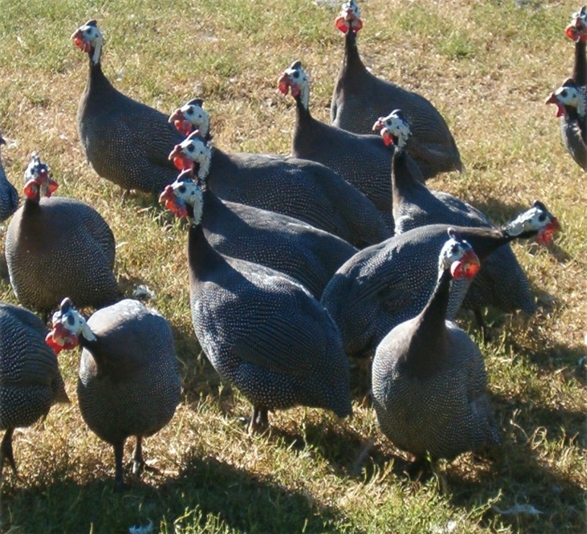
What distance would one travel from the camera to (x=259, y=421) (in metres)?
4.79

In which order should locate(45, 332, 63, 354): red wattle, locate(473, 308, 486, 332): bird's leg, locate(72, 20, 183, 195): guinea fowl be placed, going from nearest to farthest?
locate(45, 332, 63, 354): red wattle → locate(473, 308, 486, 332): bird's leg → locate(72, 20, 183, 195): guinea fowl

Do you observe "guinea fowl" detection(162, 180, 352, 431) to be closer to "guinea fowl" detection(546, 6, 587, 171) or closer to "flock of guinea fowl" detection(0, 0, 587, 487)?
"flock of guinea fowl" detection(0, 0, 587, 487)

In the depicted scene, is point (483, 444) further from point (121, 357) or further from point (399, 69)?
point (399, 69)

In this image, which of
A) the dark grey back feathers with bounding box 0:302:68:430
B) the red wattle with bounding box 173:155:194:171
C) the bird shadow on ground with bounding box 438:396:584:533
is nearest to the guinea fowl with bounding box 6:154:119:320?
the red wattle with bounding box 173:155:194:171

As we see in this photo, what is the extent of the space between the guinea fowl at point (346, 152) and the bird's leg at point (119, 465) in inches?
101

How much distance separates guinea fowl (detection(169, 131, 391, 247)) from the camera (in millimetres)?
5977

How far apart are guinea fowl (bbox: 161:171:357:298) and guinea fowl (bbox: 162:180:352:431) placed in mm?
388

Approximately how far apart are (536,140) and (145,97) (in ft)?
9.40

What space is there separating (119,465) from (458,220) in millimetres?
2262

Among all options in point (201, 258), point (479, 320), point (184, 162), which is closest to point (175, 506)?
point (201, 258)

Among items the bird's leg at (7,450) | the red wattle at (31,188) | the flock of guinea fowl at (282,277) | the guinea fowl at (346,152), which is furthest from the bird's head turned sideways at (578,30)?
the bird's leg at (7,450)

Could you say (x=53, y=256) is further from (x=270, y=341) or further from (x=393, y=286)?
(x=393, y=286)

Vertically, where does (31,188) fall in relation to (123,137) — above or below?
above

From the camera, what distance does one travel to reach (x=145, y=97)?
833cm
